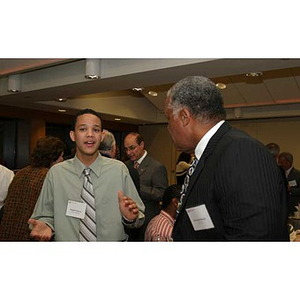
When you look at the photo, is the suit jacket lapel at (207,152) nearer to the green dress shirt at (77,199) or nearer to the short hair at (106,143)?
the green dress shirt at (77,199)

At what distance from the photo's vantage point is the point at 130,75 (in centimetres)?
421

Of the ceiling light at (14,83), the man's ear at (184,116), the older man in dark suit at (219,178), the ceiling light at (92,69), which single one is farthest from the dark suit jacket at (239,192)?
the ceiling light at (14,83)

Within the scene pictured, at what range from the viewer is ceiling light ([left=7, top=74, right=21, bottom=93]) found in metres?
5.11

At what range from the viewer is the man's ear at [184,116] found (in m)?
1.17

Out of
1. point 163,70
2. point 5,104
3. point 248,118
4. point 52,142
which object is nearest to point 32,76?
point 5,104

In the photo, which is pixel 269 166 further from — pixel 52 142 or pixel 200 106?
pixel 52 142

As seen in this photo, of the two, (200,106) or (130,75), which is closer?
(200,106)

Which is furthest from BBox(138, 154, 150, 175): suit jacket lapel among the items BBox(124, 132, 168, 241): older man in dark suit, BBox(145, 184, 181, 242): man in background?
BBox(145, 184, 181, 242): man in background

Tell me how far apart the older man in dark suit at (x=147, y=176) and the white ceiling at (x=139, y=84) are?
32.7 inches

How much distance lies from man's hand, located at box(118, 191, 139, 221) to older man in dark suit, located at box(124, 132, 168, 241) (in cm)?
142

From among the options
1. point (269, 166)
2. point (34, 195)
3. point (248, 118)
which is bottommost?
point (34, 195)
